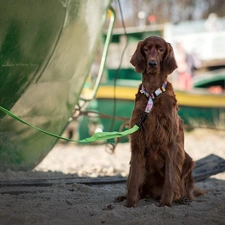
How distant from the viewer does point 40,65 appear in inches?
200

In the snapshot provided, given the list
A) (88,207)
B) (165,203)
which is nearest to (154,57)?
(165,203)

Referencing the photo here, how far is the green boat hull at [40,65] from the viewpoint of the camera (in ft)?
14.9

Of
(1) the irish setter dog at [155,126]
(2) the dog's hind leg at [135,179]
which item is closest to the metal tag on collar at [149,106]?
(1) the irish setter dog at [155,126]

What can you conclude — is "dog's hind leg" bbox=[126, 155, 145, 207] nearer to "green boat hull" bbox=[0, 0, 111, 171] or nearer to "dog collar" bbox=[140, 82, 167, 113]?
"dog collar" bbox=[140, 82, 167, 113]

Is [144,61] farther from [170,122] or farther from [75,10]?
[75,10]

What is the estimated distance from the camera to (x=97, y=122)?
13.3 metres

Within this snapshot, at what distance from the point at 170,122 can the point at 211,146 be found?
7286mm

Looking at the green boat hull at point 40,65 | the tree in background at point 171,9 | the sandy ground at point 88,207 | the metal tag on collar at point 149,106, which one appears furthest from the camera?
the tree in background at point 171,9

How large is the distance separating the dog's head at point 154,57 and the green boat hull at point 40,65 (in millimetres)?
908

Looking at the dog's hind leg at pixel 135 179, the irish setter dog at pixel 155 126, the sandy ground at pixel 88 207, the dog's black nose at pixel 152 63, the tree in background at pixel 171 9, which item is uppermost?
the tree in background at pixel 171 9

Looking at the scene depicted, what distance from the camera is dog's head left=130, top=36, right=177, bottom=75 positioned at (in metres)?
4.31

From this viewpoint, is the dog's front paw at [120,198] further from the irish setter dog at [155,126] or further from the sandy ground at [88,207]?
the irish setter dog at [155,126]

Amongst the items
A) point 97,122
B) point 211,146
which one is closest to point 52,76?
point 211,146

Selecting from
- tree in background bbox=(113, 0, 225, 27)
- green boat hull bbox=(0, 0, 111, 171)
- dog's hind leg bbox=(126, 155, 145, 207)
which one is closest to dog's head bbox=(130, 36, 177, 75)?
dog's hind leg bbox=(126, 155, 145, 207)
